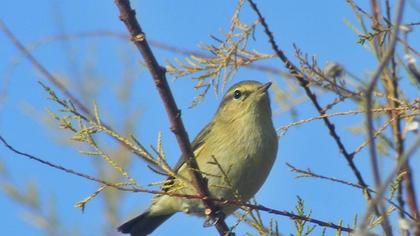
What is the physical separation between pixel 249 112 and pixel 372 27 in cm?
224

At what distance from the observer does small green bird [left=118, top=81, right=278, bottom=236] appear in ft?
15.8

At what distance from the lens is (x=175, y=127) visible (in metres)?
3.16

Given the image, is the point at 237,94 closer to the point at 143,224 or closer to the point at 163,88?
the point at 143,224

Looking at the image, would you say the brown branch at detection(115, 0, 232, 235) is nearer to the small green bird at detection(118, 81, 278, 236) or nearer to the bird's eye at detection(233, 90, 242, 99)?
the small green bird at detection(118, 81, 278, 236)

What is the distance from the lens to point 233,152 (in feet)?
16.3

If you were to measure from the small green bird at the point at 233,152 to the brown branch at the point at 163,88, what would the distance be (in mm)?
984

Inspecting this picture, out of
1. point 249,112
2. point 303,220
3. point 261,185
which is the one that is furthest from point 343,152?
point 249,112

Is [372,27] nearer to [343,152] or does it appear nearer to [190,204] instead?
[343,152]

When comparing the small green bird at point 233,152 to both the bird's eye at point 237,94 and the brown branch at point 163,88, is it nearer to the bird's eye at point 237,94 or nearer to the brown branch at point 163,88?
the bird's eye at point 237,94

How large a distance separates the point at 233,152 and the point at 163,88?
2.04m

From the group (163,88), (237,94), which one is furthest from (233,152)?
(163,88)

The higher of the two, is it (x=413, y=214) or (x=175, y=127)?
(x=175, y=127)

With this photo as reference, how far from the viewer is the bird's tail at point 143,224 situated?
574 centimetres

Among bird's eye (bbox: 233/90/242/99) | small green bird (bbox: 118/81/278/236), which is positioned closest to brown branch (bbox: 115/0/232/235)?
small green bird (bbox: 118/81/278/236)
